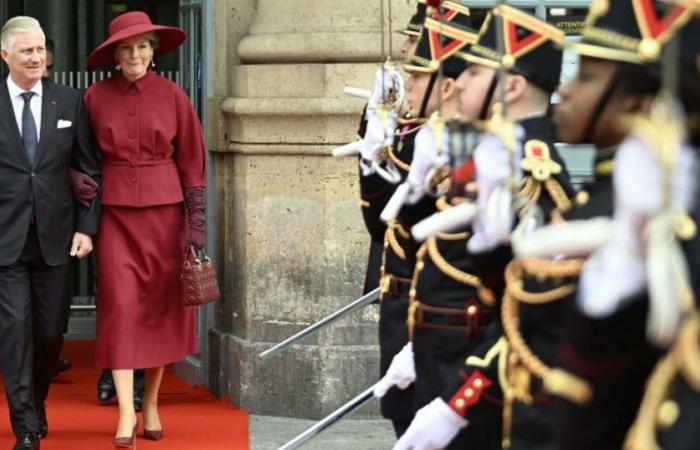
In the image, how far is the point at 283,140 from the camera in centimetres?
883

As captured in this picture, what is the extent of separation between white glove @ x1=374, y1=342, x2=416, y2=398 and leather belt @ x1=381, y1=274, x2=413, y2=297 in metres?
0.44

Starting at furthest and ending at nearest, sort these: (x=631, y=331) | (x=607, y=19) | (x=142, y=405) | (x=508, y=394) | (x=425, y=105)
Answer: (x=142, y=405)
(x=425, y=105)
(x=508, y=394)
(x=607, y=19)
(x=631, y=331)

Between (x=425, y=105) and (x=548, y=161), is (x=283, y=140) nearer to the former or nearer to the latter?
(x=425, y=105)

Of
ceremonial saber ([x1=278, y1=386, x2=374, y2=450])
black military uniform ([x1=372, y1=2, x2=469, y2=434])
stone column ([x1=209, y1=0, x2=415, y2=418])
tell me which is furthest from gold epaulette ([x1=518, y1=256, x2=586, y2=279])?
stone column ([x1=209, y1=0, x2=415, y2=418])

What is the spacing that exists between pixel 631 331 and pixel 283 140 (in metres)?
6.28

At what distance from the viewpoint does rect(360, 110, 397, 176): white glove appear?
20.8 feet

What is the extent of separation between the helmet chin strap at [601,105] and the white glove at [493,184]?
346 mm

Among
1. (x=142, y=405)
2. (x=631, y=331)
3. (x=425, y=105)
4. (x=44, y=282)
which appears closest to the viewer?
(x=631, y=331)

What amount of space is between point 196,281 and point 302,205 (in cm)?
94

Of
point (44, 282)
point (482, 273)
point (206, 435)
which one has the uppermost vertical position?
point (482, 273)

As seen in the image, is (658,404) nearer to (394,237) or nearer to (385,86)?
(394,237)

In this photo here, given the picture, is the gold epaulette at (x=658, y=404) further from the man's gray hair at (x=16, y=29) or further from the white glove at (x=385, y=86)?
the man's gray hair at (x=16, y=29)

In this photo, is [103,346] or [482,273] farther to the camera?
[103,346]

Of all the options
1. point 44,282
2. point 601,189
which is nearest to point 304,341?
point 44,282
